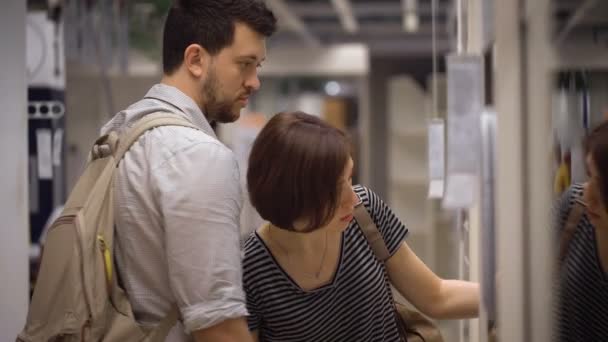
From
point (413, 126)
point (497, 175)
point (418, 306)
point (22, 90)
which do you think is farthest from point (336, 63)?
point (497, 175)

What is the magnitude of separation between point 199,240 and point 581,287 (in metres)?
0.66

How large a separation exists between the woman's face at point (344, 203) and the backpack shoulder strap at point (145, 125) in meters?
0.33

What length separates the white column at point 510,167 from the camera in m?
1.22

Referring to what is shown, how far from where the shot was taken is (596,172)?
1058mm

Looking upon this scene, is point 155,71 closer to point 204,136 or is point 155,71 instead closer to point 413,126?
point 413,126

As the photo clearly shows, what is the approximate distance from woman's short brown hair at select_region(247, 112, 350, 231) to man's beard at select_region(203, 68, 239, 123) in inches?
3.7

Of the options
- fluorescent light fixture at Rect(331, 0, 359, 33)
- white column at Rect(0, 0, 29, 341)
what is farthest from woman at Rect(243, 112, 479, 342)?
fluorescent light fixture at Rect(331, 0, 359, 33)

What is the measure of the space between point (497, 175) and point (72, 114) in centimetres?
528

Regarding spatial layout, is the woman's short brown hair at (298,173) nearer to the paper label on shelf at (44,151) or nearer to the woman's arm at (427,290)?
the woman's arm at (427,290)

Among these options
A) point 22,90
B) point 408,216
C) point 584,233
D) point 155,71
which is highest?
point 155,71

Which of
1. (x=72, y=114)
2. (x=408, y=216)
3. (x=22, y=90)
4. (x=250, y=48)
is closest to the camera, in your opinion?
(x=250, y=48)

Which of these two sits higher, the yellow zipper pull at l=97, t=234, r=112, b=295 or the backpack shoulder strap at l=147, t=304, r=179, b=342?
the yellow zipper pull at l=97, t=234, r=112, b=295

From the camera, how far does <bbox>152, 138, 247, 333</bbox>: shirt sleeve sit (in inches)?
56.6

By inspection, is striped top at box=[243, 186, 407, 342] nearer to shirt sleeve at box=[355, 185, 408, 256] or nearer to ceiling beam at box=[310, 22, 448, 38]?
shirt sleeve at box=[355, 185, 408, 256]
